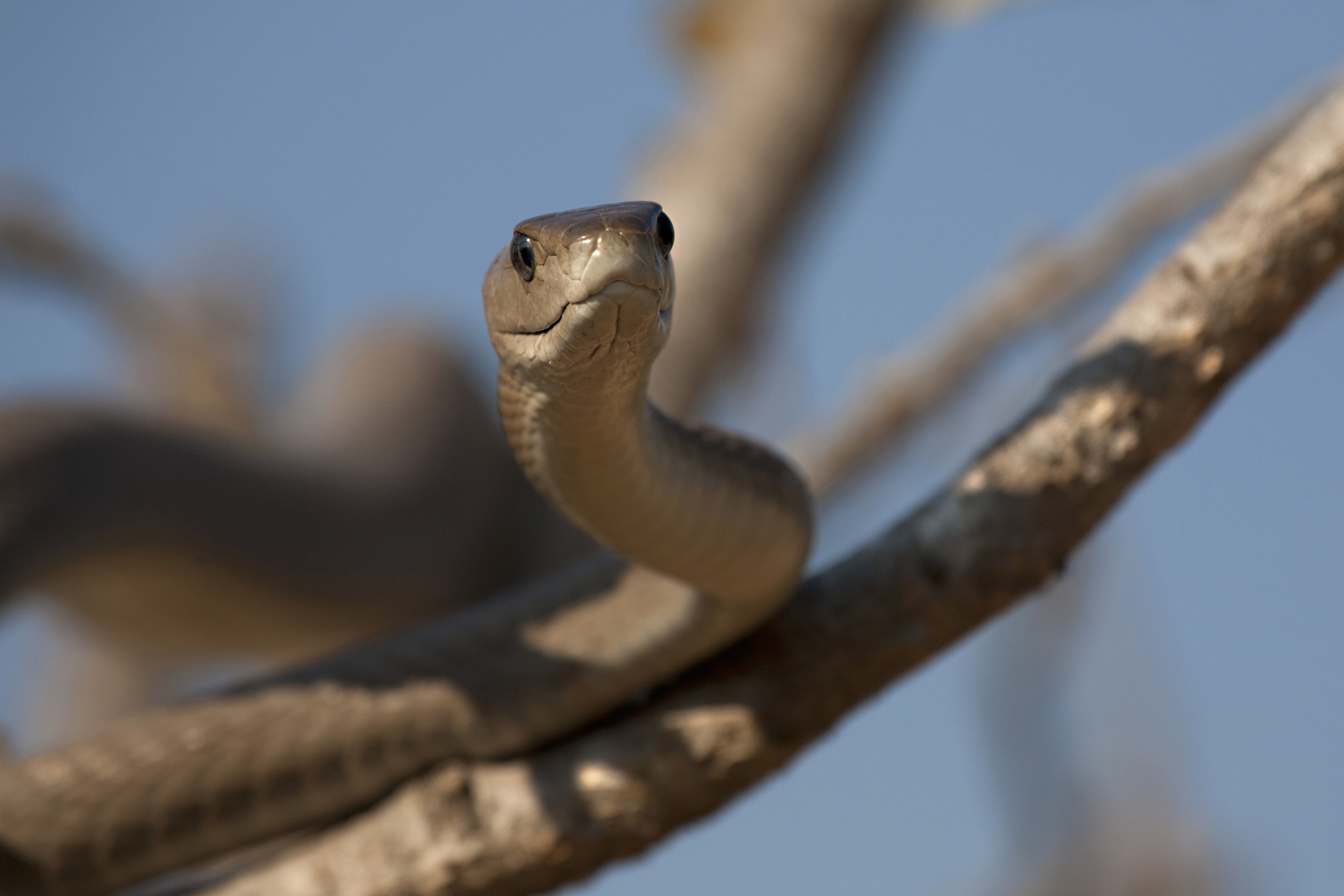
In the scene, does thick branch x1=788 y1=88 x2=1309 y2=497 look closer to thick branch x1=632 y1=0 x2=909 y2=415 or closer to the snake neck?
thick branch x1=632 y1=0 x2=909 y2=415

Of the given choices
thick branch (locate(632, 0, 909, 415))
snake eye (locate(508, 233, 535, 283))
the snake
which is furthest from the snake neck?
thick branch (locate(632, 0, 909, 415))

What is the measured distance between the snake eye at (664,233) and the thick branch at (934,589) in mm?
731

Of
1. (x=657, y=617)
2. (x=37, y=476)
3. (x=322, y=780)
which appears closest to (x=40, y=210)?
(x=37, y=476)

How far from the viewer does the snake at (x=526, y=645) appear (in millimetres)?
1953

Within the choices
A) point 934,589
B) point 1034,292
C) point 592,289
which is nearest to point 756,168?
point 1034,292

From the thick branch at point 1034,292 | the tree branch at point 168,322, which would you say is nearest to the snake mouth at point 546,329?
the thick branch at point 1034,292

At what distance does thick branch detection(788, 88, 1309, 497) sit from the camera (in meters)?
3.97

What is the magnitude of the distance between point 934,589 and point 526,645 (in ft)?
2.56

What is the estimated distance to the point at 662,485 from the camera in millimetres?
2068

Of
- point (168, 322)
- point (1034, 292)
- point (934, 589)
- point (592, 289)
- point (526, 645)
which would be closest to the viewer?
point (592, 289)

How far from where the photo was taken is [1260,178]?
2311 millimetres

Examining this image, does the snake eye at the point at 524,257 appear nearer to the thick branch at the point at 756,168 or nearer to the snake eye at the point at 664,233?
the snake eye at the point at 664,233

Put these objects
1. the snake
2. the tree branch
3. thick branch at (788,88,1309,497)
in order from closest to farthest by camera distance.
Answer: the snake
thick branch at (788,88,1309,497)
the tree branch

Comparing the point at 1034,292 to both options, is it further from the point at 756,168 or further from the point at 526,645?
the point at 526,645
